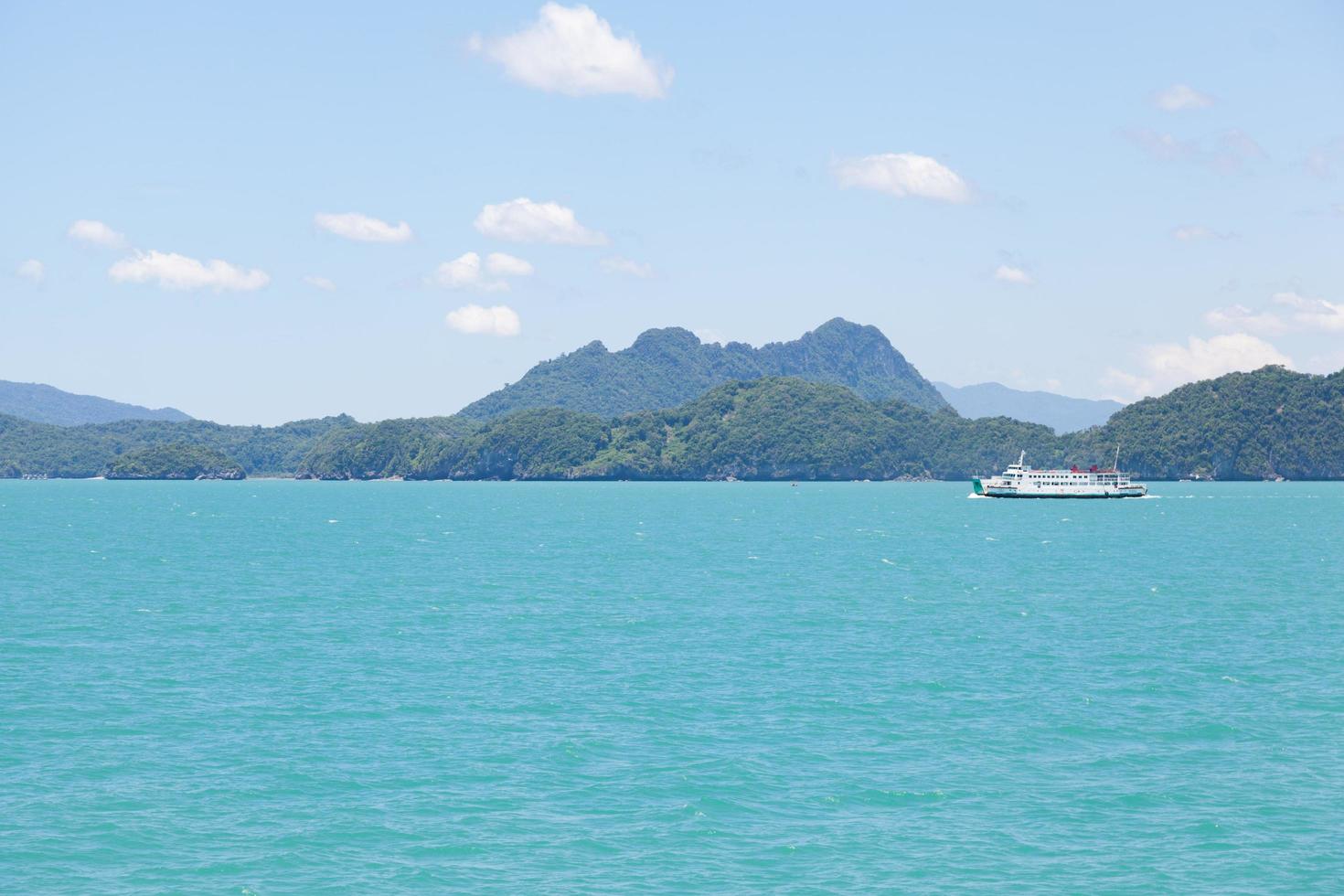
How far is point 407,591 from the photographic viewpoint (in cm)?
8738

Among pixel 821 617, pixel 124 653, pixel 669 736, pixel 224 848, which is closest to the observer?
pixel 224 848

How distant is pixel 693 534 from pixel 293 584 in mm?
68413

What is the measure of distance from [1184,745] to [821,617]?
1300 inches

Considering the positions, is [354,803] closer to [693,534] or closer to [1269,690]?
[1269,690]

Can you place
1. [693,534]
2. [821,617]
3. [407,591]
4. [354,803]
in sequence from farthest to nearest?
[693,534], [407,591], [821,617], [354,803]

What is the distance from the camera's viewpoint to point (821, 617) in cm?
7200

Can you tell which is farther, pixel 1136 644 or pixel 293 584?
pixel 293 584

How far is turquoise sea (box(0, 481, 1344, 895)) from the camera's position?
2962 cm

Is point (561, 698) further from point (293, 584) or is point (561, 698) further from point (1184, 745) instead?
point (293, 584)

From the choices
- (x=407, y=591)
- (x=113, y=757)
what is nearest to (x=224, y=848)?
(x=113, y=757)

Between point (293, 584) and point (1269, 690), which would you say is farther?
point (293, 584)

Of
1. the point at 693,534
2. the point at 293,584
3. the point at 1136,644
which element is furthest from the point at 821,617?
the point at 693,534

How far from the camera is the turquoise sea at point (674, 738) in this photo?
29.6 m

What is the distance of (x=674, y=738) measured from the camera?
41.0 m
